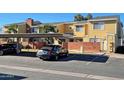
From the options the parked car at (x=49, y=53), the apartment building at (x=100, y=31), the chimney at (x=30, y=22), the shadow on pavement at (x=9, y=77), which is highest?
the chimney at (x=30, y=22)

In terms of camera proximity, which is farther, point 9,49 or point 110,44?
point 110,44

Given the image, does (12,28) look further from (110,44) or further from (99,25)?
(110,44)

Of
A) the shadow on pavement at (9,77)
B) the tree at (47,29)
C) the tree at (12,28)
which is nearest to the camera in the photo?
the shadow on pavement at (9,77)

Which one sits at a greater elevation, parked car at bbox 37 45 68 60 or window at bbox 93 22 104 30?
window at bbox 93 22 104 30

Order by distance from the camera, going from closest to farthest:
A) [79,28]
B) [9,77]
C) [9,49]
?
[9,77], [9,49], [79,28]

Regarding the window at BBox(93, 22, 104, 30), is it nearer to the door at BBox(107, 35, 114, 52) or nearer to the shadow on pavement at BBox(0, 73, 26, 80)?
the door at BBox(107, 35, 114, 52)

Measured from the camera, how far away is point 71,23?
163 ft

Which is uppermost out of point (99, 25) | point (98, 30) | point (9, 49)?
point (99, 25)

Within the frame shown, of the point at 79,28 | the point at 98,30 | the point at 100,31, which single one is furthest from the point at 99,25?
the point at 79,28

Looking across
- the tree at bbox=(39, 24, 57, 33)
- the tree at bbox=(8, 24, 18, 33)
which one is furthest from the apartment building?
the tree at bbox=(8, 24, 18, 33)

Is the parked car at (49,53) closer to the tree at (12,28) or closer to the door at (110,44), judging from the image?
the door at (110,44)

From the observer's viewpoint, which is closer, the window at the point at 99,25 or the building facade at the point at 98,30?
the building facade at the point at 98,30

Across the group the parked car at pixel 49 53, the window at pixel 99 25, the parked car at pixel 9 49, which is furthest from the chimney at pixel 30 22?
the parked car at pixel 49 53

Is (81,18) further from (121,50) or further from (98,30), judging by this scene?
(121,50)
